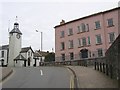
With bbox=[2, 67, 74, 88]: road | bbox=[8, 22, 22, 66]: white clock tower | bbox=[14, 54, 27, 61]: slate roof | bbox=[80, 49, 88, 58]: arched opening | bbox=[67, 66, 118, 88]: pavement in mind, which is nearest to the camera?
bbox=[67, 66, 118, 88]: pavement

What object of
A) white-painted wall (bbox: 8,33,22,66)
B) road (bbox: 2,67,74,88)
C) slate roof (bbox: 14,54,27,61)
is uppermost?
white-painted wall (bbox: 8,33,22,66)

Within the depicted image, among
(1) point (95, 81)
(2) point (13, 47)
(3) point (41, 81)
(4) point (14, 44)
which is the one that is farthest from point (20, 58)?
(1) point (95, 81)

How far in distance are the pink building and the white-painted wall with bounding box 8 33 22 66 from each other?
15.1 metres

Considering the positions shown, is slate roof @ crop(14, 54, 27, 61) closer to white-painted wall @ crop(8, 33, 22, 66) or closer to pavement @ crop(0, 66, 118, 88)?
white-painted wall @ crop(8, 33, 22, 66)

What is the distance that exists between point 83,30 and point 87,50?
16.8 ft

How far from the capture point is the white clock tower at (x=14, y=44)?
213 ft

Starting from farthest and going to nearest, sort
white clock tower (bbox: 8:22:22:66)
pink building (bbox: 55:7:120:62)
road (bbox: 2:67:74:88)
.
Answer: white clock tower (bbox: 8:22:22:66)
pink building (bbox: 55:7:120:62)
road (bbox: 2:67:74:88)

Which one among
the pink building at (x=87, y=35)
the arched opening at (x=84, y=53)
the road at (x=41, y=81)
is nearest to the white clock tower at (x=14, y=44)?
the pink building at (x=87, y=35)

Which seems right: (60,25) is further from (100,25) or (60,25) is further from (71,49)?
(100,25)

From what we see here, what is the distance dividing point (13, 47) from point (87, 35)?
2559 centimetres

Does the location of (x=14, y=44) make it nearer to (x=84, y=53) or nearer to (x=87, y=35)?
(x=84, y=53)

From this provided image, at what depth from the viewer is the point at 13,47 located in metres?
65.1

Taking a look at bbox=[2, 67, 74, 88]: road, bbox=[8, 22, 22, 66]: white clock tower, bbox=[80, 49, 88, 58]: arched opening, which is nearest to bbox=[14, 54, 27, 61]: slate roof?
bbox=[8, 22, 22, 66]: white clock tower

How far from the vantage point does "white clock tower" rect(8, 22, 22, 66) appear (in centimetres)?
6481
